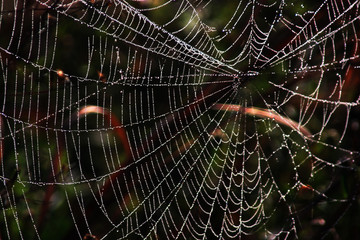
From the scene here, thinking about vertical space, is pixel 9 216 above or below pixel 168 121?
below

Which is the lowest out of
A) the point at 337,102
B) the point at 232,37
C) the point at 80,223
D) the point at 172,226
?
the point at 172,226

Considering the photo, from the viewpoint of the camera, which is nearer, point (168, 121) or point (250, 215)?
point (168, 121)

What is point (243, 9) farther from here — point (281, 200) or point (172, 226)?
point (172, 226)

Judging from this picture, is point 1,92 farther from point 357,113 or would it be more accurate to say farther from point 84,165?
point 357,113

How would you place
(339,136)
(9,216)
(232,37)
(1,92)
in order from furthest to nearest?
(232,37) → (339,136) → (9,216) → (1,92)

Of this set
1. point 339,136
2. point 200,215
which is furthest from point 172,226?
point 339,136

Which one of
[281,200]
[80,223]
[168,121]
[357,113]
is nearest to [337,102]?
[357,113]

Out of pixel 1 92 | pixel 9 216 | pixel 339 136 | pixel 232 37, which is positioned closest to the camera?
pixel 1 92
